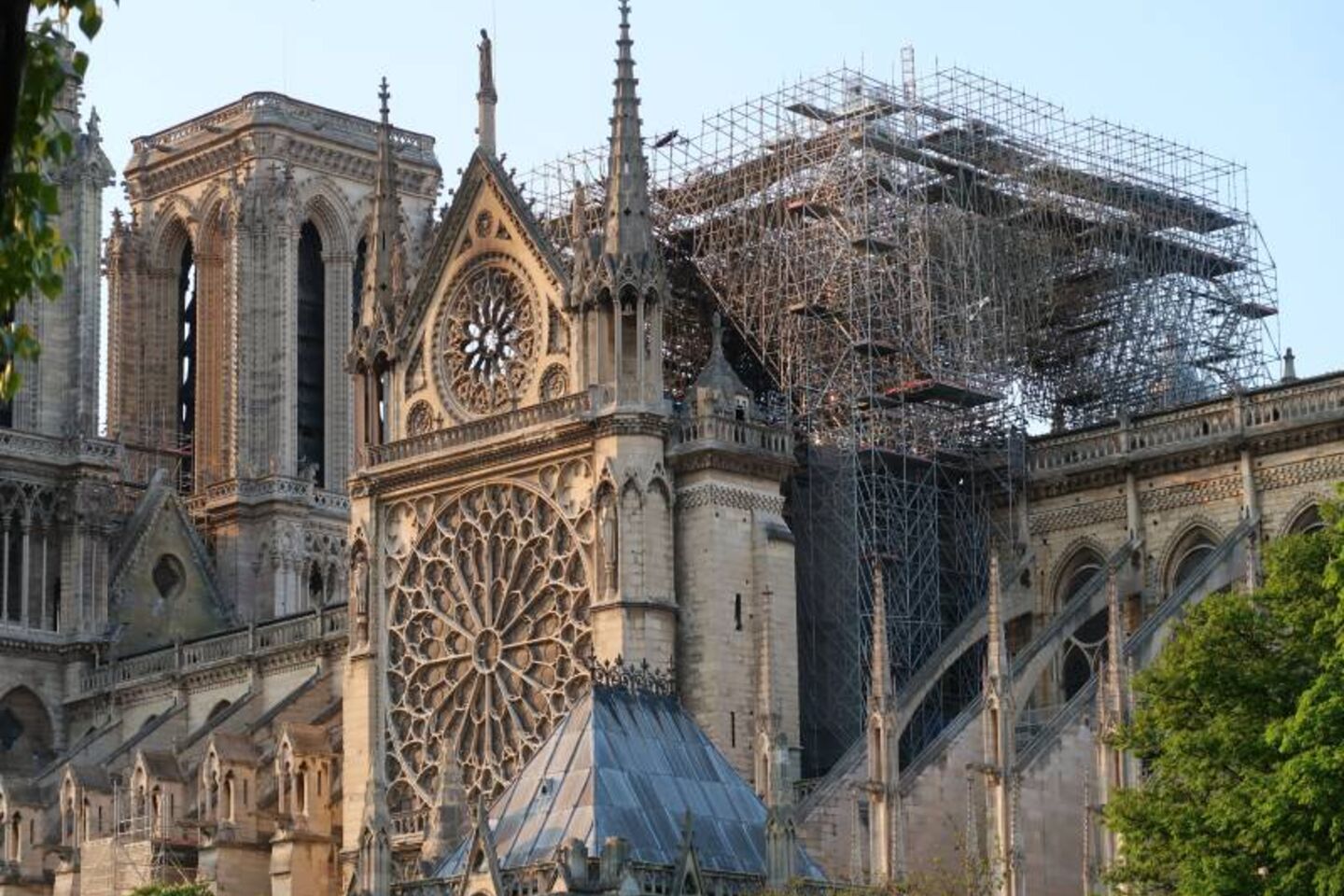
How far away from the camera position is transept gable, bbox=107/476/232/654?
220 feet

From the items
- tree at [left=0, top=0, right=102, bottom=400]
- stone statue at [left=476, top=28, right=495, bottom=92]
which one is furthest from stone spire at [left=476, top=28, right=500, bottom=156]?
tree at [left=0, top=0, right=102, bottom=400]

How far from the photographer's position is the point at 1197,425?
156 ft

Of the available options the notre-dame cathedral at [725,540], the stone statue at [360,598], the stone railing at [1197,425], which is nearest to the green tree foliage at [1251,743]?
the notre-dame cathedral at [725,540]

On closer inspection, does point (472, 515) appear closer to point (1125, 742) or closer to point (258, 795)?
point (258, 795)

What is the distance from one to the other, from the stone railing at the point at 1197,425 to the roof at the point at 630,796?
1524 centimetres

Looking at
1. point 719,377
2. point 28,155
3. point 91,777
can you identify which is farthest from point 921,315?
point 28,155

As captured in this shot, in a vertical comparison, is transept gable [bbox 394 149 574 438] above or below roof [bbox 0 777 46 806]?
above

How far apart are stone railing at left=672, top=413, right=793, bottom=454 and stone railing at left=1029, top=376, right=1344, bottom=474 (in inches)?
200

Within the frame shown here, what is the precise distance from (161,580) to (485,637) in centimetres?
2204

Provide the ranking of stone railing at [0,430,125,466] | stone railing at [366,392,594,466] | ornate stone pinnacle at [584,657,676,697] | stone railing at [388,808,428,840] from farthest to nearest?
1. stone railing at [0,430,125,466]
2. stone railing at [388,808,428,840]
3. stone railing at [366,392,594,466]
4. ornate stone pinnacle at [584,657,676,697]

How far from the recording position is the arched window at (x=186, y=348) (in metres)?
75.8

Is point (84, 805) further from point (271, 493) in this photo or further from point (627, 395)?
point (627, 395)

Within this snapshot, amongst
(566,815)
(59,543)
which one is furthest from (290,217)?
(566,815)

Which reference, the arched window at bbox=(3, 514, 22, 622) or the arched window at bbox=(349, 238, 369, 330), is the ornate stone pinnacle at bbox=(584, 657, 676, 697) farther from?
the arched window at bbox=(349, 238, 369, 330)
